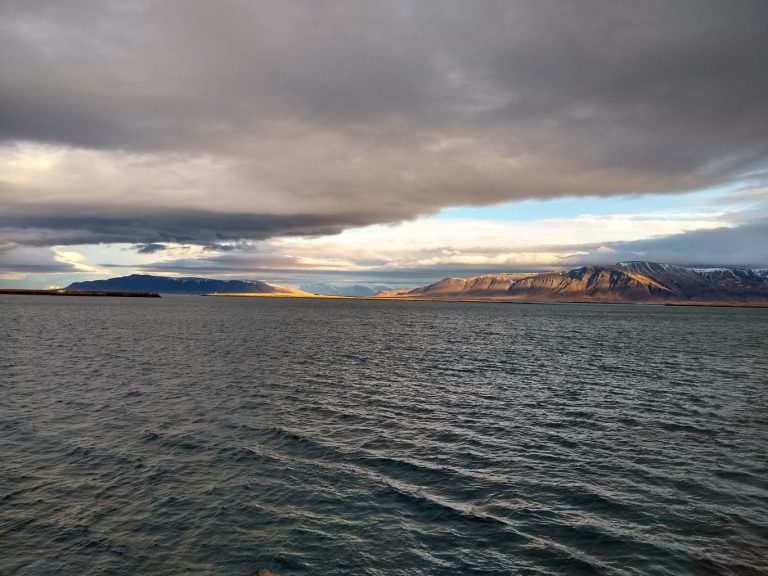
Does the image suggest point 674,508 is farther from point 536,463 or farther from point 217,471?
point 217,471

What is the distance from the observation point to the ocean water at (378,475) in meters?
20.4

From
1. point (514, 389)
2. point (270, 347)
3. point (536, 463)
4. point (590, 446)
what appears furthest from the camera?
point (270, 347)

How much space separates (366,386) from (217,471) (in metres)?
29.4

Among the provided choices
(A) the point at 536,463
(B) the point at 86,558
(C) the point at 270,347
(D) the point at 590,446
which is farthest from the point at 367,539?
(C) the point at 270,347

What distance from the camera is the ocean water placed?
20422mm

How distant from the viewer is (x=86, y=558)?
19953 mm

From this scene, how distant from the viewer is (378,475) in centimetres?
2886

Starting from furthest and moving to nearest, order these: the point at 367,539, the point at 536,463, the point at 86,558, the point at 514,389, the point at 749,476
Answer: the point at 514,389 → the point at 536,463 → the point at 749,476 → the point at 367,539 → the point at 86,558

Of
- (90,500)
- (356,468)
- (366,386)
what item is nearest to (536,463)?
(356,468)

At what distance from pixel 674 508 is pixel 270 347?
82.8 metres

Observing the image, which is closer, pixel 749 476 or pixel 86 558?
pixel 86 558

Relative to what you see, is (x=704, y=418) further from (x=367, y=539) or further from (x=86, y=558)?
(x=86, y=558)

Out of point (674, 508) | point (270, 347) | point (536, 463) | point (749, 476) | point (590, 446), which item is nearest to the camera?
point (674, 508)

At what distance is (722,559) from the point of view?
2009cm
